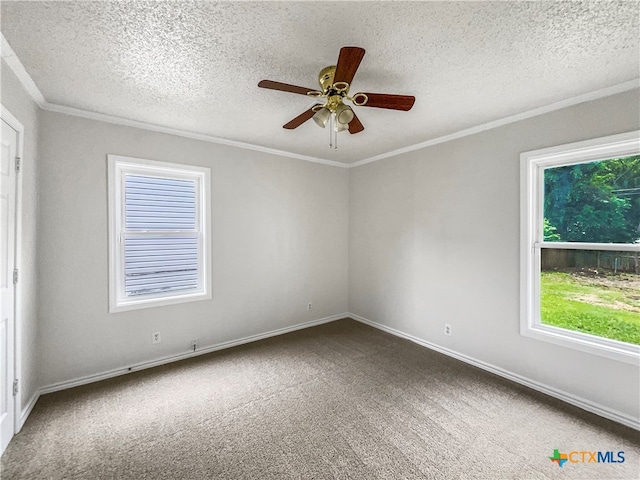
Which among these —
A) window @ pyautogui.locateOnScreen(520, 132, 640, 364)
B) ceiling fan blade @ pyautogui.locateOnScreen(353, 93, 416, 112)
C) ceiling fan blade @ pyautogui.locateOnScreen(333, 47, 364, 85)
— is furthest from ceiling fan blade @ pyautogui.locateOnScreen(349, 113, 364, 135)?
window @ pyautogui.locateOnScreen(520, 132, 640, 364)

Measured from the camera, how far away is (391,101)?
1.83 m

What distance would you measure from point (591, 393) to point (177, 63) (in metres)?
3.94

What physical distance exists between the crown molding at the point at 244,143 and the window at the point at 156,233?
14.4 inches

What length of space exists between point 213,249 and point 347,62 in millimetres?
2576

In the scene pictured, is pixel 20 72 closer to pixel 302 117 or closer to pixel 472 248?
pixel 302 117

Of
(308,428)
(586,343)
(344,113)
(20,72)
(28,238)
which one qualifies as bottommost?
(308,428)

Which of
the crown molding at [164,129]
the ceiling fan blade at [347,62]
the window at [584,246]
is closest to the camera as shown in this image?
the ceiling fan blade at [347,62]

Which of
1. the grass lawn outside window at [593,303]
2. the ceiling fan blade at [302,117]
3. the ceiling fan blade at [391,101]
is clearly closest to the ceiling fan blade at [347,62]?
the ceiling fan blade at [391,101]

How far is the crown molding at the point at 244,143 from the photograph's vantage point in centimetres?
194

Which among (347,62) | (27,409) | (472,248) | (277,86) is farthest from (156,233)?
(472,248)

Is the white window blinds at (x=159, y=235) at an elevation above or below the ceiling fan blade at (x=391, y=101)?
below

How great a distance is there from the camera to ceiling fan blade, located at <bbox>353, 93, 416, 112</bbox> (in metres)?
1.78

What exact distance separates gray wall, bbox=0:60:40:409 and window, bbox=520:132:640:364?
4.11 meters

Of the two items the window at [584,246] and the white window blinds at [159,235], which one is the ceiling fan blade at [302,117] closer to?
the white window blinds at [159,235]
